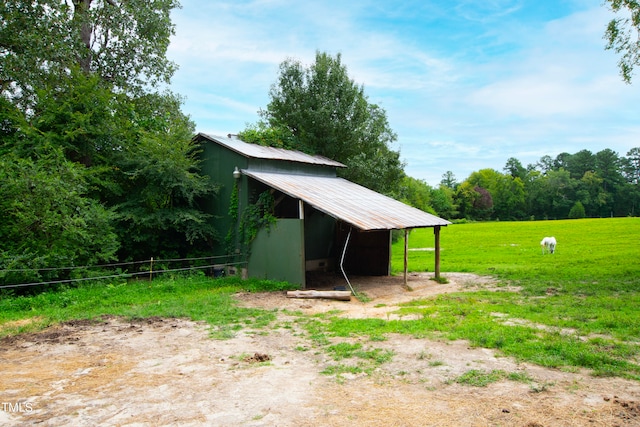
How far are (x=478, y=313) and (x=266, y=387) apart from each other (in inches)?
223

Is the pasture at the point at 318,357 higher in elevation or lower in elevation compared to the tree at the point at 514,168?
lower

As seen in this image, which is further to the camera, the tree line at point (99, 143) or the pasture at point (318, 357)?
the tree line at point (99, 143)

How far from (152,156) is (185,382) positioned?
10.5 meters

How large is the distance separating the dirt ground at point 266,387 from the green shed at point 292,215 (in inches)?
208

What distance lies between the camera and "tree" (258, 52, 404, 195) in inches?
934

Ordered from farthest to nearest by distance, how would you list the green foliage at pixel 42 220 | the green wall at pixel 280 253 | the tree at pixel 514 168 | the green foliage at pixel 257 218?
the tree at pixel 514 168, the green foliage at pixel 257 218, the green wall at pixel 280 253, the green foliage at pixel 42 220

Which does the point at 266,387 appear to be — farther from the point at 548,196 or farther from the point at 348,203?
the point at 548,196

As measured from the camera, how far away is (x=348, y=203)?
548 inches

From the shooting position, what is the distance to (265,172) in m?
15.5

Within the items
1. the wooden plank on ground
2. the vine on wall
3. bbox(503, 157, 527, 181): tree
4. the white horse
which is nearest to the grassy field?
the wooden plank on ground

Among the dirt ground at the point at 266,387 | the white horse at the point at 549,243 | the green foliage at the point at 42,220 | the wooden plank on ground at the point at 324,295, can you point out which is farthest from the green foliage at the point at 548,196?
the dirt ground at the point at 266,387

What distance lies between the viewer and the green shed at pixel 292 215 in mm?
12914

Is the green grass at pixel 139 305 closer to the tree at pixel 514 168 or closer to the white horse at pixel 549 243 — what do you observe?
the white horse at pixel 549 243

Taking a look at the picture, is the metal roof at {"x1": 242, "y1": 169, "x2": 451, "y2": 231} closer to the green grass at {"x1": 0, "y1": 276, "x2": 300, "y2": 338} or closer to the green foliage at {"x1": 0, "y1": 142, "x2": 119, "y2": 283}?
the green grass at {"x1": 0, "y1": 276, "x2": 300, "y2": 338}
